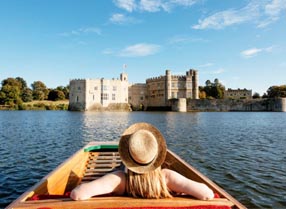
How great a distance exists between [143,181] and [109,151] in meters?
6.04

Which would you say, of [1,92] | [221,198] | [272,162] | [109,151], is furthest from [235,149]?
[1,92]

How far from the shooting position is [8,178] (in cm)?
857

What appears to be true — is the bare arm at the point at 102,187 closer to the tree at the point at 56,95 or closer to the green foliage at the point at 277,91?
the green foliage at the point at 277,91

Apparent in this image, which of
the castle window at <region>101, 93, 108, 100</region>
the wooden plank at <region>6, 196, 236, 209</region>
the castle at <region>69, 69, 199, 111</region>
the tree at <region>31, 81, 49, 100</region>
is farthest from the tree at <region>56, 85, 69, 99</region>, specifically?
the wooden plank at <region>6, 196, 236, 209</region>

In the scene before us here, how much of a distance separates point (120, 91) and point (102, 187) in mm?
76999

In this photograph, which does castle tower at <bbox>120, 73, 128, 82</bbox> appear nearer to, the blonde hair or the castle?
the castle

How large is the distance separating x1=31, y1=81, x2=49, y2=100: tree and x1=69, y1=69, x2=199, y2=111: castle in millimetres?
38559

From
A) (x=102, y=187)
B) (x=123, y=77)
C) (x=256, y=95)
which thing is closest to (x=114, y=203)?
(x=102, y=187)

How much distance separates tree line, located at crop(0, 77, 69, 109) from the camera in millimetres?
87688

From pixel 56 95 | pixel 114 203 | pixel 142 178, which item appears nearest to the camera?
pixel 114 203

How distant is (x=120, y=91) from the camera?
79.9m

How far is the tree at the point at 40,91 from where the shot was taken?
11145 centimetres

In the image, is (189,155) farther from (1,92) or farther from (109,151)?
(1,92)

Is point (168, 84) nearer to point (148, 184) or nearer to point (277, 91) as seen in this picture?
point (277, 91)
